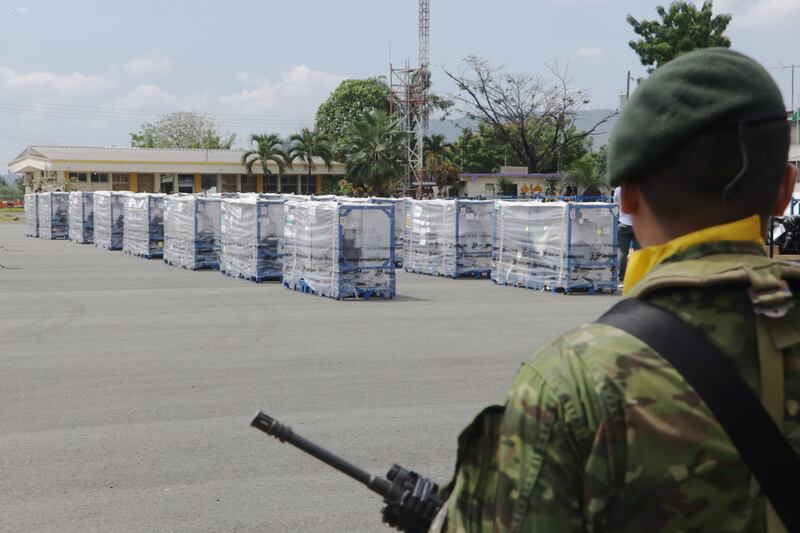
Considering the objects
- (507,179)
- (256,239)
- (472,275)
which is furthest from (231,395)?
(507,179)

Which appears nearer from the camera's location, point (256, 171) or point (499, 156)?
point (256, 171)

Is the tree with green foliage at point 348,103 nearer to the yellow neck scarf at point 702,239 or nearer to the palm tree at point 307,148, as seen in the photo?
the palm tree at point 307,148

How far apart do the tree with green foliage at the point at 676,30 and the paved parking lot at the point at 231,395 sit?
107 ft

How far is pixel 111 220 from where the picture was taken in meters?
36.0

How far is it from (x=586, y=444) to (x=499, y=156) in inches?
3615

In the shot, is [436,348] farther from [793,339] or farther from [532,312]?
[793,339]

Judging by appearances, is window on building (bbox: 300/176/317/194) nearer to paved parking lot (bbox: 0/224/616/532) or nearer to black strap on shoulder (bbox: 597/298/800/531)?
paved parking lot (bbox: 0/224/616/532)

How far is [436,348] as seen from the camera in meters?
12.3

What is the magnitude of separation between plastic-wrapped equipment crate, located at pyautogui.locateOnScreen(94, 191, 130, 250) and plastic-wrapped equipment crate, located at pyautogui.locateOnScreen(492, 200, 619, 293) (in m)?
19.3

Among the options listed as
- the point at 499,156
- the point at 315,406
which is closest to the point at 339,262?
the point at 315,406

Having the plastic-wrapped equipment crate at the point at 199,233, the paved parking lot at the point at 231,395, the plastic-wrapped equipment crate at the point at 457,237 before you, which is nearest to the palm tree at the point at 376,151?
the plastic-wrapped equipment crate at the point at 199,233

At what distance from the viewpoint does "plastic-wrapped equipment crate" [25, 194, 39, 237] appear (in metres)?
47.1

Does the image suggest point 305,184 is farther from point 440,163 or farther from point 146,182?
point 440,163

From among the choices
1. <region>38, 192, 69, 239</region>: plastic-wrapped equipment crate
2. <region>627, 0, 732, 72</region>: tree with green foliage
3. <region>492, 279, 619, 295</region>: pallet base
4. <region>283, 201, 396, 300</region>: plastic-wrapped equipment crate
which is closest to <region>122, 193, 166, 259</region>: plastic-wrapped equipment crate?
<region>38, 192, 69, 239</region>: plastic-wrapped equipment crate
